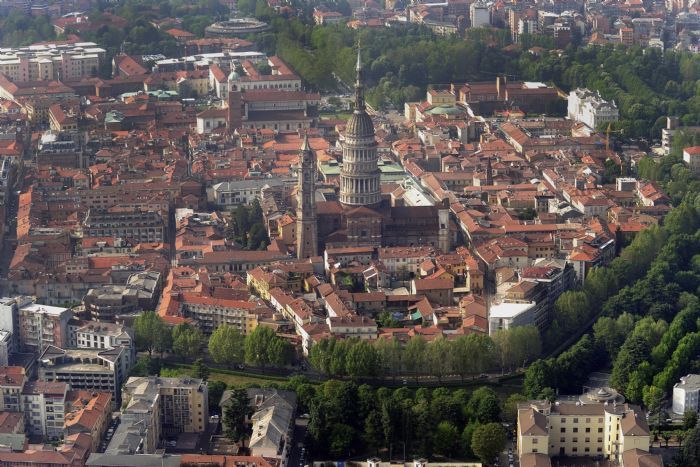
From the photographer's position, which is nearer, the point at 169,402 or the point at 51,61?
the point at 169,402

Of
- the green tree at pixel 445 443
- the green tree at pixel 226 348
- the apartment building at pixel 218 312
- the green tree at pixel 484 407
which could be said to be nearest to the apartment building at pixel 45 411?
the green tree at pixel 226 348

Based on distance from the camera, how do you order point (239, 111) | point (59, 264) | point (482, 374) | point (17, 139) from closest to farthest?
point (482, 374) < point (59, 264) < point (17, 139) < point (239, 111)

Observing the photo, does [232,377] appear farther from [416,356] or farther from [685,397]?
[685,397]

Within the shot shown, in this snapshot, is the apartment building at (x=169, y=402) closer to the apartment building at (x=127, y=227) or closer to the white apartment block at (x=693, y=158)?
the apartment building at (x=127, y=227)

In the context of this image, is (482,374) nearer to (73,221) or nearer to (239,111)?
(73,221)

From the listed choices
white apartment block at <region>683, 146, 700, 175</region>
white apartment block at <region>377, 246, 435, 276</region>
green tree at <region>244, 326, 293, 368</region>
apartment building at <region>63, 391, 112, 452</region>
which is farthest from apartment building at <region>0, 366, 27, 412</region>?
white apartment block at <region>683, 146, 700, 175</region>

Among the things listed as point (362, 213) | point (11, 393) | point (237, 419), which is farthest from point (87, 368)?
point (362, 213)

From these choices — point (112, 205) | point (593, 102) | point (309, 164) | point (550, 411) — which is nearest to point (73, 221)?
point (112, 205)
